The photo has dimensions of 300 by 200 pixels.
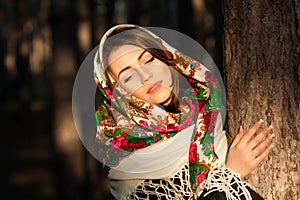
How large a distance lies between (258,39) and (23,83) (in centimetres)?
1726

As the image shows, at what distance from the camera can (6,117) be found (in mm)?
26609

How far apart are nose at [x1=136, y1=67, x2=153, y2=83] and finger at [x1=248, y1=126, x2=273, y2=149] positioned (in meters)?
0.51

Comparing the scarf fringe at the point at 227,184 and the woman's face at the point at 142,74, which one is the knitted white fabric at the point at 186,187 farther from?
the woman's face at the point at 142,74

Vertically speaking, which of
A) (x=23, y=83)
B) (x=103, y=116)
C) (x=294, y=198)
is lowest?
(x=23, y=83)

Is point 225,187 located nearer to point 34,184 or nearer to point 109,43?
point 109,43

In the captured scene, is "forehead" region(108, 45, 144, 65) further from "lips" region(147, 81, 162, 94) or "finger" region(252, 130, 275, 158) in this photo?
"finger" region(252, 130, 275, 158)

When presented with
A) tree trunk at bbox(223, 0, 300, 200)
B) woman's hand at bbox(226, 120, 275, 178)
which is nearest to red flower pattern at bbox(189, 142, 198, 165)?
woman's hand at bbox(226, 120, 275, 178)

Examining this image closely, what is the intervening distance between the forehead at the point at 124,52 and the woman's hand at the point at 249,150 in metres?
0.57

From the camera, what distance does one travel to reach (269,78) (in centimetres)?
273

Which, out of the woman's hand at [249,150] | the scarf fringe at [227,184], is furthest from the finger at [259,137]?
the scarf fringe at [227,184]

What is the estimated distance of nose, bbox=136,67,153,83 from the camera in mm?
2613

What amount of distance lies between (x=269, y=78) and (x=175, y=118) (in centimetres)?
43

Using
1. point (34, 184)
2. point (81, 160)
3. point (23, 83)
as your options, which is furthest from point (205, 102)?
point (23, 83)

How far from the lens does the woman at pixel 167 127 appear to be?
8.63ft
